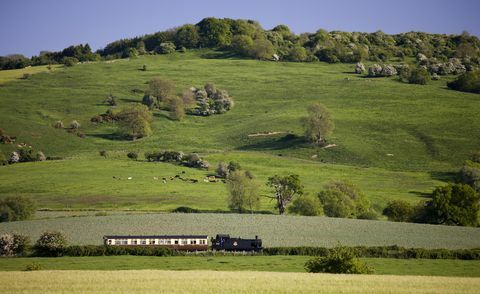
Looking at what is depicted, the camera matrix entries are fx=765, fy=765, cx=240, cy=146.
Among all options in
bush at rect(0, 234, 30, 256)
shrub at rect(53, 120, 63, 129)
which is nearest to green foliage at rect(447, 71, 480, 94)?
shrub at rect(53, 120, 63, 129)

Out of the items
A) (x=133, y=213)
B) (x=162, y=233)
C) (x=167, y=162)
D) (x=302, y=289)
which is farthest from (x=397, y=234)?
(x=167, y=162)

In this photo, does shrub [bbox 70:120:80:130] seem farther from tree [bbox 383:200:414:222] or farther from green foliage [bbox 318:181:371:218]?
tree [bbox 383:200:414:222]

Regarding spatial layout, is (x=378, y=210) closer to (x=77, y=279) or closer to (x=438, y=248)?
(x=438, y=248)

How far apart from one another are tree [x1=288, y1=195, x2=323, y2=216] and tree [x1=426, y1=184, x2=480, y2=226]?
14021 mm

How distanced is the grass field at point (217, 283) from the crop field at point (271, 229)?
74.0 ft

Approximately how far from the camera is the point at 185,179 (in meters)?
122

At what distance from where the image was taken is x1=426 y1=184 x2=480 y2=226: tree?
9406cm

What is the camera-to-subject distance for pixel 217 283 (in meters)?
45.6

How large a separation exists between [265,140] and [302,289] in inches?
4697

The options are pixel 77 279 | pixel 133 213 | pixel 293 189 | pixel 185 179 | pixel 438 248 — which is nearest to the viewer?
pixel 77 279

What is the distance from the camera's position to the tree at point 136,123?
548ft

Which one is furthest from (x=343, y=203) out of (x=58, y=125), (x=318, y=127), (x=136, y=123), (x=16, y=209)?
(x=58, y=125)

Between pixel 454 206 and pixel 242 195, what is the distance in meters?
27.0

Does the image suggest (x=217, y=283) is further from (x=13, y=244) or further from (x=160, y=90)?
(x=160, y=90)
